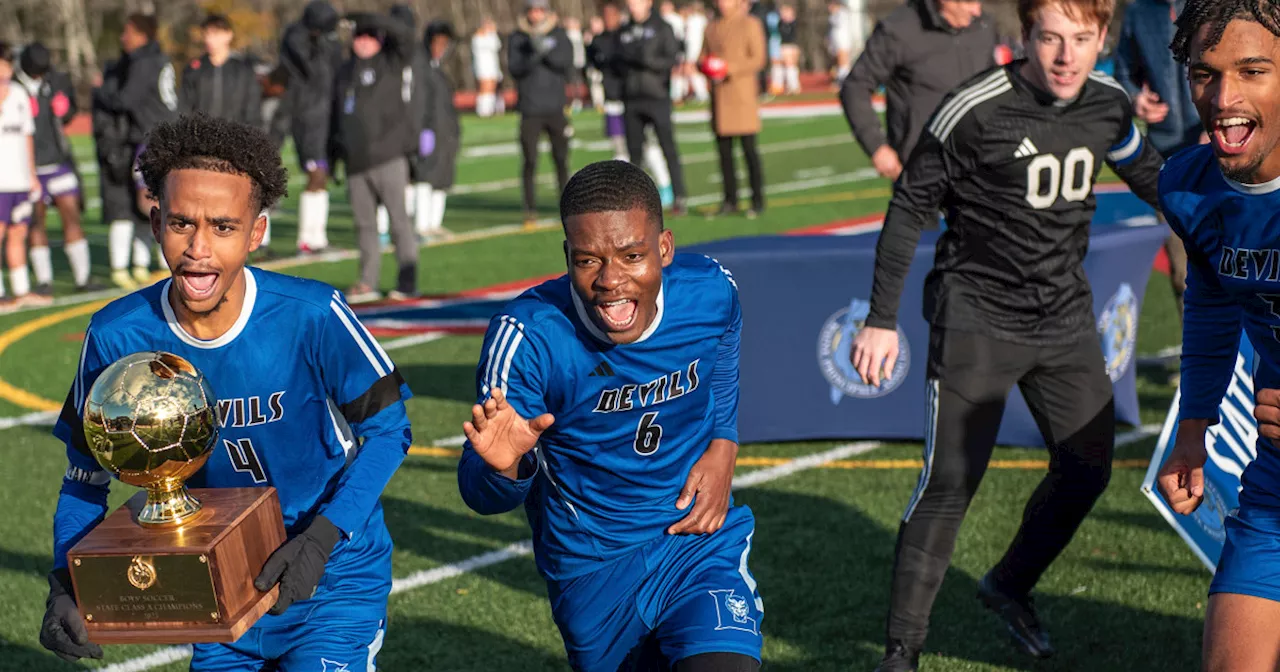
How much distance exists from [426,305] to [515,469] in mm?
9674

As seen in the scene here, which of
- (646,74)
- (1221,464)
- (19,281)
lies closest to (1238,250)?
(1221,464)

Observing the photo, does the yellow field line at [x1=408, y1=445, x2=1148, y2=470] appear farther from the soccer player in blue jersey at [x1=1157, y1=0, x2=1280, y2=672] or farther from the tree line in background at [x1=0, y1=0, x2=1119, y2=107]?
the tree line in background at [x1=0, y1=0, x2=1119, y2=107]

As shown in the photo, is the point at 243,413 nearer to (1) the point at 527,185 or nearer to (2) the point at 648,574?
(2) the point at 648,574

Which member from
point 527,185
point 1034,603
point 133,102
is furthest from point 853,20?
point 1034,603

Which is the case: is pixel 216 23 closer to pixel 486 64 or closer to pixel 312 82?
pixel 312 82

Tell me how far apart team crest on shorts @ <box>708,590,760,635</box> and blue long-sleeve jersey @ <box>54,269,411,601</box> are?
930mm

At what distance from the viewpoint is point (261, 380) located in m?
3.96

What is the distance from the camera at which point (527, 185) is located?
18250 millimetres

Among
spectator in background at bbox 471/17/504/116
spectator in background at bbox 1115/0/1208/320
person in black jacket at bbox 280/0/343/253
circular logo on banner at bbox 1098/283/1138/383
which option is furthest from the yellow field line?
spectator in background at bbox 471/17/504/116

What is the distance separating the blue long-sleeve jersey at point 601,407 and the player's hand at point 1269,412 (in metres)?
1.46

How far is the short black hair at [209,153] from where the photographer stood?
386cm

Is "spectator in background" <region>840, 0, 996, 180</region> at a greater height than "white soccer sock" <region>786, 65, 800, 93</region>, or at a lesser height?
greater

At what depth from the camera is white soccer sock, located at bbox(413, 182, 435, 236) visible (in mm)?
17516

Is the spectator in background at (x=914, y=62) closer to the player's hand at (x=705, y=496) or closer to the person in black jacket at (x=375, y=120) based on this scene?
the person in black jacket at (x=375, y=120)
